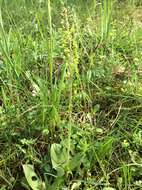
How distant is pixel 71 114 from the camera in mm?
1778

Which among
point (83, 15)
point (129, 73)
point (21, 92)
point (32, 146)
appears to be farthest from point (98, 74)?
point (83, 15)

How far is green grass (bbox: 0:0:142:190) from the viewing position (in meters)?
1.55

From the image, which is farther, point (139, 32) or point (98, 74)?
point (139, 32)

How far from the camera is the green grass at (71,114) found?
5.07ft

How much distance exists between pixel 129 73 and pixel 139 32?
0.47 metres

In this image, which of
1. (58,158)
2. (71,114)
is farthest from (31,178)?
(71,114)

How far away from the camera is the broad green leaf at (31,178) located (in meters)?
1.51

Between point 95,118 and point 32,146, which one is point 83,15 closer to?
point 95,118

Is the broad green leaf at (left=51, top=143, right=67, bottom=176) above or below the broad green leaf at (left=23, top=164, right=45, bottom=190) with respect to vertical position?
above

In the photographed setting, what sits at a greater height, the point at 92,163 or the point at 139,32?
the point at 139,32

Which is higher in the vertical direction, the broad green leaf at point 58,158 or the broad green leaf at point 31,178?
the broad green leaf at point 58,158

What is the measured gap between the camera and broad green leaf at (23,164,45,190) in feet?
4.97

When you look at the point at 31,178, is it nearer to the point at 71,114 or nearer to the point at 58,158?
the point at 58,158

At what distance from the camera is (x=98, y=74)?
6.45ft
